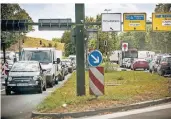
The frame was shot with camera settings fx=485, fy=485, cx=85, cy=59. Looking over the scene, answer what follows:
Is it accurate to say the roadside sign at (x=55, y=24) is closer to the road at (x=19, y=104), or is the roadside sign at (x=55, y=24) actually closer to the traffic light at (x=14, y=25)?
the traffic light at (x=14, y=25)

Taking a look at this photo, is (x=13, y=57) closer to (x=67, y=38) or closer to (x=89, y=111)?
(x=67, y=38)

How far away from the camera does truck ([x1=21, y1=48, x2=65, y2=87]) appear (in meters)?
17.3

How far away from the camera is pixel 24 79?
1540 cm

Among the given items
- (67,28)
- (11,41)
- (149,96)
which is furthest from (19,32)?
(149,96)

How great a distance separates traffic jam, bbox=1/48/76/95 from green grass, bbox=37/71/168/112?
0.96 metres

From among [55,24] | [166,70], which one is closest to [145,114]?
[55,24]

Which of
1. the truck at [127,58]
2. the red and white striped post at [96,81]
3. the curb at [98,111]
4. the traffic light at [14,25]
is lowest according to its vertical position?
the curb at [98,111]

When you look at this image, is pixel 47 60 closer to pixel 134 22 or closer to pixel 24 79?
pixel 24 79

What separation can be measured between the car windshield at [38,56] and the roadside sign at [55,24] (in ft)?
10.6

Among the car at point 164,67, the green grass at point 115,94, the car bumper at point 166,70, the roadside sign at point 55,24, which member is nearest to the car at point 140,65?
the car at point 164,67

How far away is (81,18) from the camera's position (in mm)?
12992

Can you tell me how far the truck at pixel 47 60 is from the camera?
56.7ft

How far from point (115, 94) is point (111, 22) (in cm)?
200

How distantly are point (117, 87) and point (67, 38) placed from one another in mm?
2565
